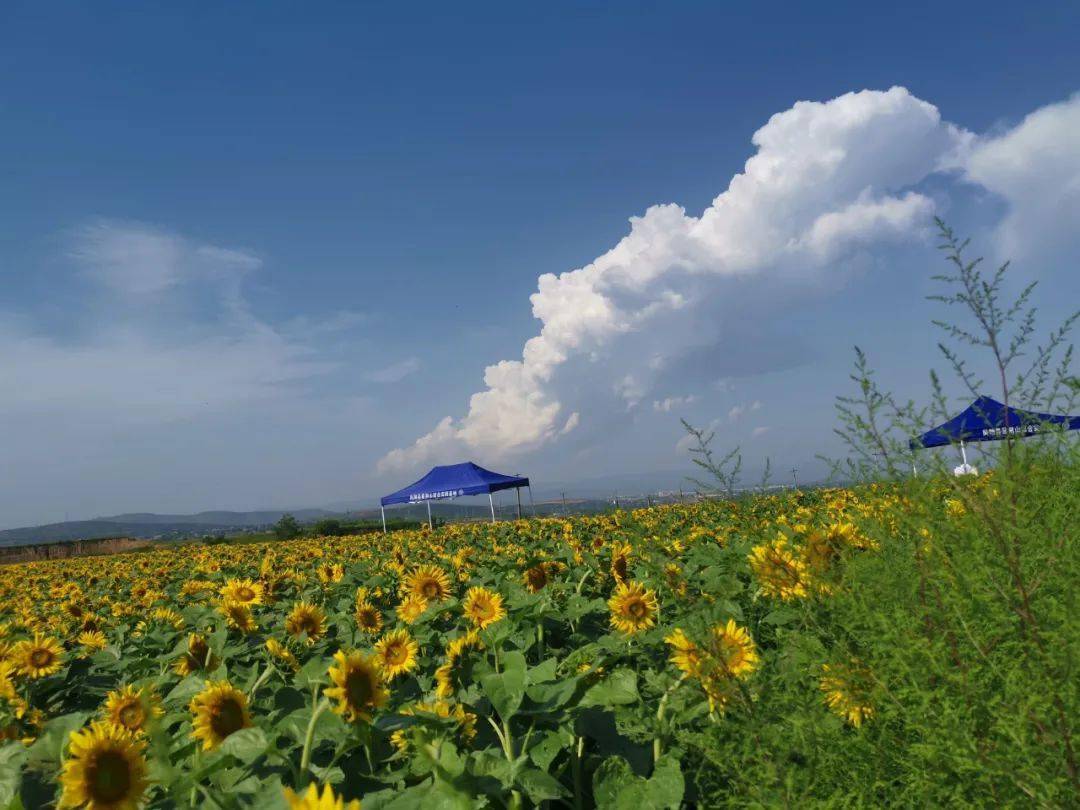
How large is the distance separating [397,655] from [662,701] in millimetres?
1000

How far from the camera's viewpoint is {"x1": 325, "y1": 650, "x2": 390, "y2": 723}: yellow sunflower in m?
1.80

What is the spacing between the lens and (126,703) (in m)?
2.18

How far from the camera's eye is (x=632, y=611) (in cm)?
301

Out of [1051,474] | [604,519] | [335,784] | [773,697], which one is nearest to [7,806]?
[335,784]

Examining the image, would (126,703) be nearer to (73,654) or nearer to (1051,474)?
(73,654)

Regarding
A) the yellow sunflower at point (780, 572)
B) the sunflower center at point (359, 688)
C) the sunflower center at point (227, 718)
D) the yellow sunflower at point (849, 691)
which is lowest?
the yellow sunflower at point (849, 691)

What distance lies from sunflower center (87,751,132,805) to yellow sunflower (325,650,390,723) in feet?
1.51

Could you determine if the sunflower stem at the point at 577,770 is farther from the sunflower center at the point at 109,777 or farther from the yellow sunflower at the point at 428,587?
the yellow sunflower at the point at 428,587

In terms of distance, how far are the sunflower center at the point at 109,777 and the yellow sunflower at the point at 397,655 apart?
3.18 feet

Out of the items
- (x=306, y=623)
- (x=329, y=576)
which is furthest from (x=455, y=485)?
(x=306, y=623)

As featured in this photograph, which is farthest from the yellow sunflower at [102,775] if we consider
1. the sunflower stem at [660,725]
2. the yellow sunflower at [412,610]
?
the yellow sunflower at [412,610]

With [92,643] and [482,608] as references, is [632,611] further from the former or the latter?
[92,643]

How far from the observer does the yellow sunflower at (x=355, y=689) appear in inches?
71.0

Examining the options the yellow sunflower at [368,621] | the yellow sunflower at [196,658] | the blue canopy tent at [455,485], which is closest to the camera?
the yellow sunflower at [196,658]
